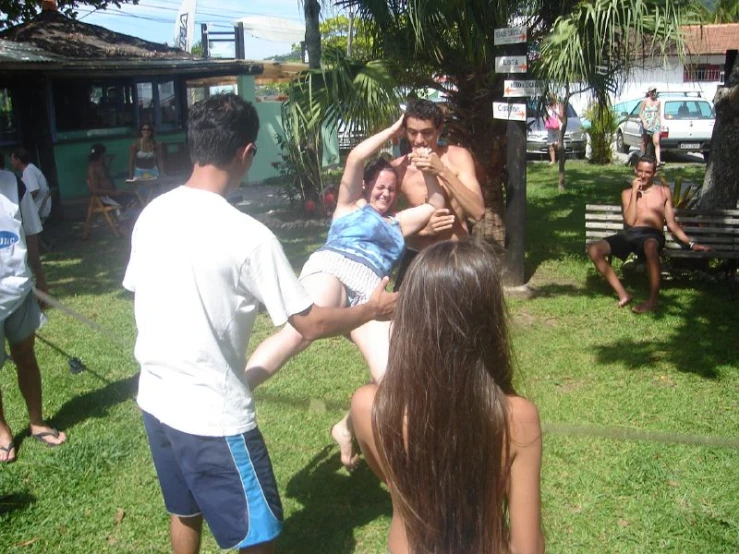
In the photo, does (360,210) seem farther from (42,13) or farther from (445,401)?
(42,13)

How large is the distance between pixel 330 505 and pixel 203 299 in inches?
70.6

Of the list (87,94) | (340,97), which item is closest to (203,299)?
(340,97)

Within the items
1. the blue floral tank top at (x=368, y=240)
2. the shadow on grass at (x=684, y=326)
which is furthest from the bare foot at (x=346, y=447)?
the shadow on grass at (x=684, y=326)

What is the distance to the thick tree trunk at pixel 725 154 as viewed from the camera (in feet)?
25.7

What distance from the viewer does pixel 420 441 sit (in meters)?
1.83

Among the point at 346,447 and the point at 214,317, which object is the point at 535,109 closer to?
the point at 346,447

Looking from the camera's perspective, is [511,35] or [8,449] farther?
[511,35]

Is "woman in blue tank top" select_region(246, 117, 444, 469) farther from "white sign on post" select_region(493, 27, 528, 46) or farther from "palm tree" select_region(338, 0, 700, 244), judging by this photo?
"palm tree" select_region(338, 0, 700, 244)

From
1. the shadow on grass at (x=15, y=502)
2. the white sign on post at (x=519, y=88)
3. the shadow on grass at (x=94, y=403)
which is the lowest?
the shadow on grass at (x=15, y=502)

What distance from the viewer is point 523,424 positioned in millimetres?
1840

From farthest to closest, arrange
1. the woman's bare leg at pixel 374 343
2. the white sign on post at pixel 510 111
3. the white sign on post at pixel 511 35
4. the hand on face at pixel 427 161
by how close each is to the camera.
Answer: the white sign on post at pixel 510 111 → the white sign on post at pixel 511 35 → the hand on face at pixel 427 161 → the woman's bare leg at pixel 374 343

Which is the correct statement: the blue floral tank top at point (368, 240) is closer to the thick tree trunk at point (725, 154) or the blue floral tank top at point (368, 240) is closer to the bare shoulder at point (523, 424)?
the bare shoulder at point (523, 424)

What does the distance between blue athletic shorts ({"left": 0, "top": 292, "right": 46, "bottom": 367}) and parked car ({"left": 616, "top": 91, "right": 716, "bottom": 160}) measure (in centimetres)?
1769

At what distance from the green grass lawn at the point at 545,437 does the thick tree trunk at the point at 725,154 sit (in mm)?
1072
